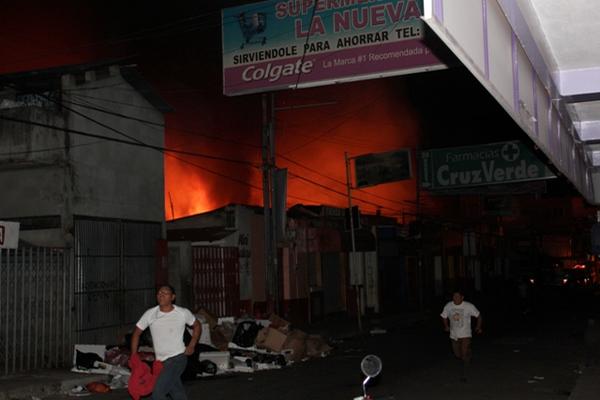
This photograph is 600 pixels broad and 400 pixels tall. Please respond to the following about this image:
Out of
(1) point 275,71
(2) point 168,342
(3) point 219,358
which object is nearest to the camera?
(2) point 168,342

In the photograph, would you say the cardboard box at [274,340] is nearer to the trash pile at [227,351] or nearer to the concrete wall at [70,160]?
the trash pile at [227,351]

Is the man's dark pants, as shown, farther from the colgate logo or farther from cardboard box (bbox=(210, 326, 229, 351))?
cardboard box (bbox=(210, 326, 229, 351))

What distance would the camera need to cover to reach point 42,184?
15.8 meters

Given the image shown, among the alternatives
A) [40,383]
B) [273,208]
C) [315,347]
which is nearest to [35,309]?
[40,383]

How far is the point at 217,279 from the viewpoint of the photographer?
70.1 feet

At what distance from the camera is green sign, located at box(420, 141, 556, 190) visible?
21.1 meters

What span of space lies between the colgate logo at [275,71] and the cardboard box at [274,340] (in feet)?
19.8

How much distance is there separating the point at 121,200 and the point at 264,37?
6.78 metres

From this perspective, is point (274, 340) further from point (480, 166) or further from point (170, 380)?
point (480, 166)

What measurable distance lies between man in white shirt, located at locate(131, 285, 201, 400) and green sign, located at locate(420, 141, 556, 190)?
50.6 ft

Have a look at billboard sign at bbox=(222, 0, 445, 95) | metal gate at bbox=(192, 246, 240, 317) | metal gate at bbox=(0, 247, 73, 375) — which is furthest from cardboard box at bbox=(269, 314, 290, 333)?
billboard sign at bbox=(222, 0, 445, 95)

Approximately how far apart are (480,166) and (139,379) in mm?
17215

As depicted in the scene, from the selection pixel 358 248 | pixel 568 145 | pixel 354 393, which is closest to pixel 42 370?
pixel 354 393

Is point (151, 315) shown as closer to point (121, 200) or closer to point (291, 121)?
point (121, 200)
